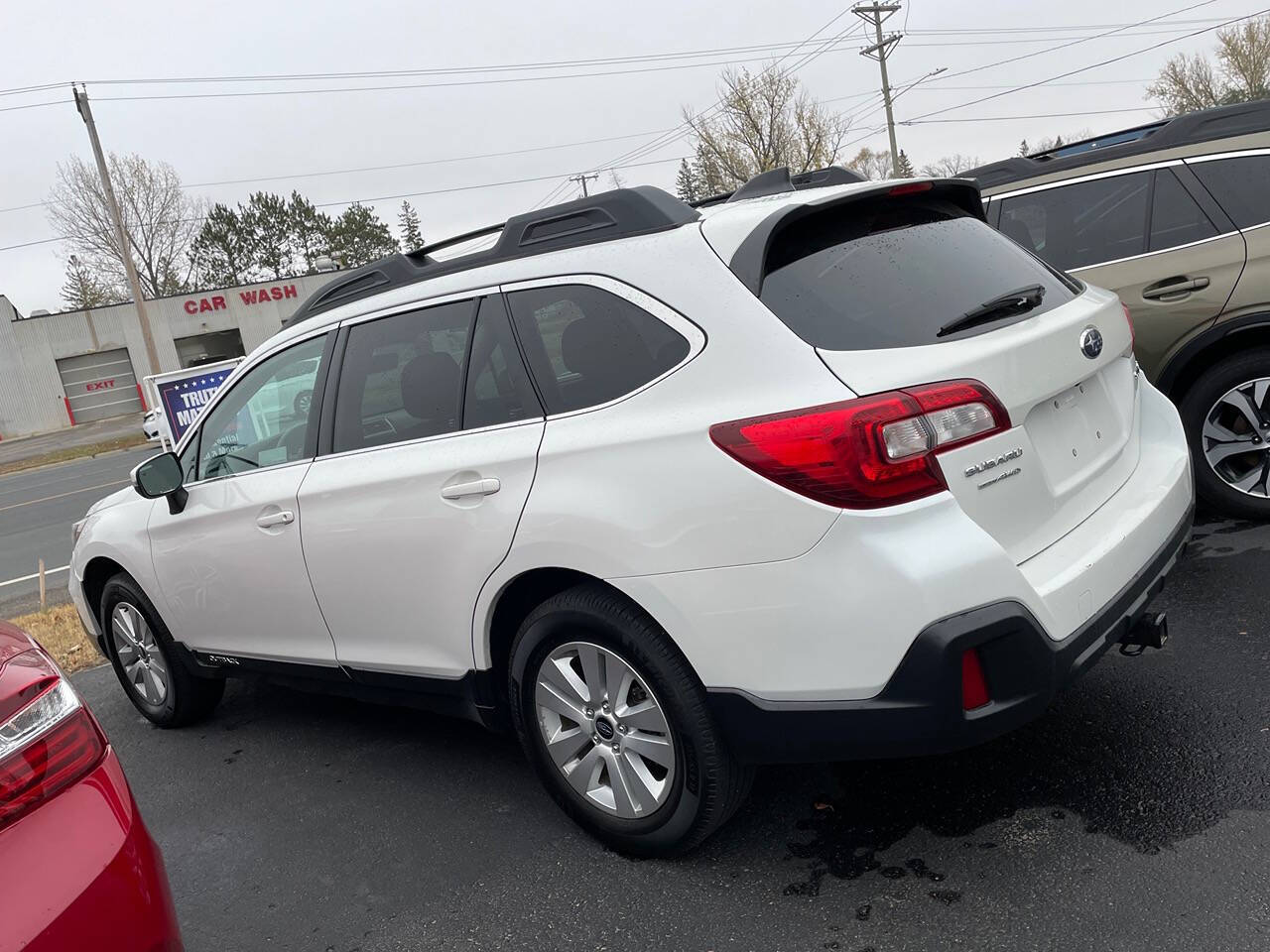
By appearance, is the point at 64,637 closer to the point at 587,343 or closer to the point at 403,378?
the point at 403,378

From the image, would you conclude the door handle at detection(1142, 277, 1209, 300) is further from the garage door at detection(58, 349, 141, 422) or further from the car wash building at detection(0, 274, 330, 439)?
the garage door at detection(58, 349, 141, 422)

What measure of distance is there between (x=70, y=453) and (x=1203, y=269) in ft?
112

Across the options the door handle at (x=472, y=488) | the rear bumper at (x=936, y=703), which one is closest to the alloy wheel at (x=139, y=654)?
the door handle at (x=472, y=488)

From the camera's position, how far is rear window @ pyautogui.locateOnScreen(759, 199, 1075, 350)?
2.58 m

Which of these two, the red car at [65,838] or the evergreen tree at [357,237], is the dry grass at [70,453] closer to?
the red car at [65,838]

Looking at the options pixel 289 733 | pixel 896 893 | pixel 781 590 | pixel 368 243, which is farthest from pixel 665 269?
pixel 368 243

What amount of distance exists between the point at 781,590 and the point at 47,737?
1.61m

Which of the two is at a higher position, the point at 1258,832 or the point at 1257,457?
the point at 1257,457

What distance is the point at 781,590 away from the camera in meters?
2.42

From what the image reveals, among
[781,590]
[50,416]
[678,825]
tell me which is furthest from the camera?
[50,416]

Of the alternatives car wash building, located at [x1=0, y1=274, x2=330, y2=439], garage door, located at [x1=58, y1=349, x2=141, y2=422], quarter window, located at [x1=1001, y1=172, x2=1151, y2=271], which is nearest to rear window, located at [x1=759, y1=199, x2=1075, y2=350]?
quarter window, located at [x1=1001, y1=172, x2=1151, y2=271]

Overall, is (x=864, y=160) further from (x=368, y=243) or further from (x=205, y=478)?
(x=205, y=478)

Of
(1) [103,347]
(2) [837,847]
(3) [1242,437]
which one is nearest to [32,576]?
(2) [837,847]

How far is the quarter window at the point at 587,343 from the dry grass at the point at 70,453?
3081cm
